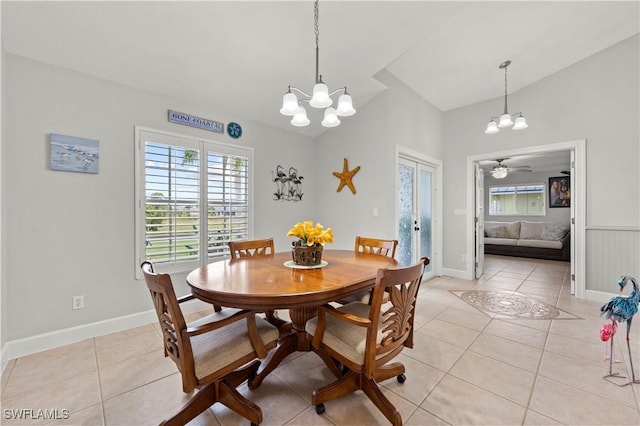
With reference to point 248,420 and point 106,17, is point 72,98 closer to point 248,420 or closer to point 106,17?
point 106,17

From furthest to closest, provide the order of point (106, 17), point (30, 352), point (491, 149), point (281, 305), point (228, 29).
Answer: point (491, 149), point (228, 29), point (30, 352), point (106, 17), point (281, 305)

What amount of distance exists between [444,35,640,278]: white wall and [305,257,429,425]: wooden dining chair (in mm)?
3597

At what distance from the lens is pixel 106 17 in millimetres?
1942

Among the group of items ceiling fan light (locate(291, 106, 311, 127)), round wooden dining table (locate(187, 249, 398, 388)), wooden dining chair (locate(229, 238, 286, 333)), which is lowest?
round wooden dining table (locate(187, 249, 398, 388))

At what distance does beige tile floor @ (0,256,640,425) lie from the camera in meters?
1.49

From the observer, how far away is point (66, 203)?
7.34ft

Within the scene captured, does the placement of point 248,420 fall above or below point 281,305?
below

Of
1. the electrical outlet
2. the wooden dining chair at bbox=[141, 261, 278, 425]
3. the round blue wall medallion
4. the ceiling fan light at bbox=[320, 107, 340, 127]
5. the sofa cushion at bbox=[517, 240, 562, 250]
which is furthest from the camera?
the sofa cushion at bbox=[517, 240, 562, 250]

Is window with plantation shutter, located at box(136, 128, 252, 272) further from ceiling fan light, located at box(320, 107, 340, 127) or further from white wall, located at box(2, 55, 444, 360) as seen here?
ceiling fan light, located at box(320, 107, 340, 127)

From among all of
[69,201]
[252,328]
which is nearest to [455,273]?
[252,328]

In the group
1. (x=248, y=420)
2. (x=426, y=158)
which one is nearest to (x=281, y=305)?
(x=248, y=420)

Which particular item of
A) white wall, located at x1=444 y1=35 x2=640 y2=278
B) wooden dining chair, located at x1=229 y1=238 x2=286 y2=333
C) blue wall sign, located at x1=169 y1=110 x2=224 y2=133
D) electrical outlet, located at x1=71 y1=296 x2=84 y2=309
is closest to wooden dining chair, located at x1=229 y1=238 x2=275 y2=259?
wooden dining chair, located at x1=229 y1=238 x2=286 y2=333

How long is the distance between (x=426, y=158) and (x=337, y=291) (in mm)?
3503

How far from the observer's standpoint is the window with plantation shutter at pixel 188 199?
2.64m
